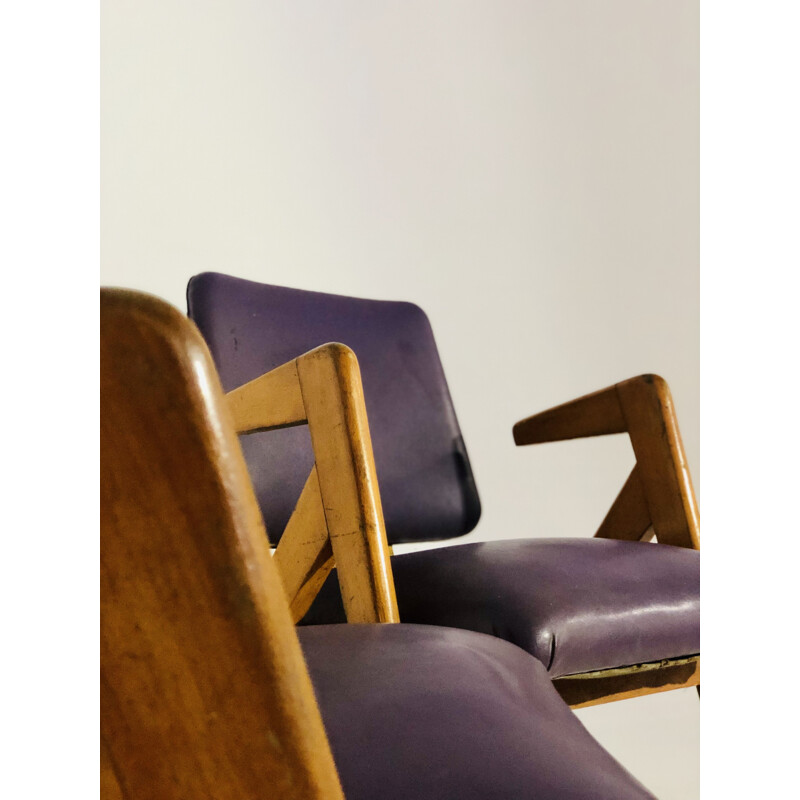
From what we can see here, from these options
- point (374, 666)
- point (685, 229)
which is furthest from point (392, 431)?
point (685, 229)

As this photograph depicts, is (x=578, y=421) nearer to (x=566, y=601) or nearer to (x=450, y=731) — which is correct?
(x=566, y=601)

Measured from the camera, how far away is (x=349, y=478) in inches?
25.5

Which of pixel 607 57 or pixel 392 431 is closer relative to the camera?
pixel 392 431

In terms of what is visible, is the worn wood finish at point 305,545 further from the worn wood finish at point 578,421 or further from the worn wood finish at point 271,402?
the worn wood finish at point 578,421

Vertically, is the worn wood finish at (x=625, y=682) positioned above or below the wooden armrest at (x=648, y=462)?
below

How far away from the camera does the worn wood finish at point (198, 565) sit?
0.62 ft

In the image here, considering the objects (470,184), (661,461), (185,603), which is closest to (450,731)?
(185,603)

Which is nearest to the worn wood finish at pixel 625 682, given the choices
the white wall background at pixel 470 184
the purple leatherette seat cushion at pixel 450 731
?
the purple leatherette seat cushion at pixel 450 731

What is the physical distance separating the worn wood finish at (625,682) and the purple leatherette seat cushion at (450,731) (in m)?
0.32

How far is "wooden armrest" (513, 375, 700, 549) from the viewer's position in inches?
38.3

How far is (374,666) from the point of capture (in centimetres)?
39

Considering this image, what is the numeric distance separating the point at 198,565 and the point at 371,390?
0.98 m
